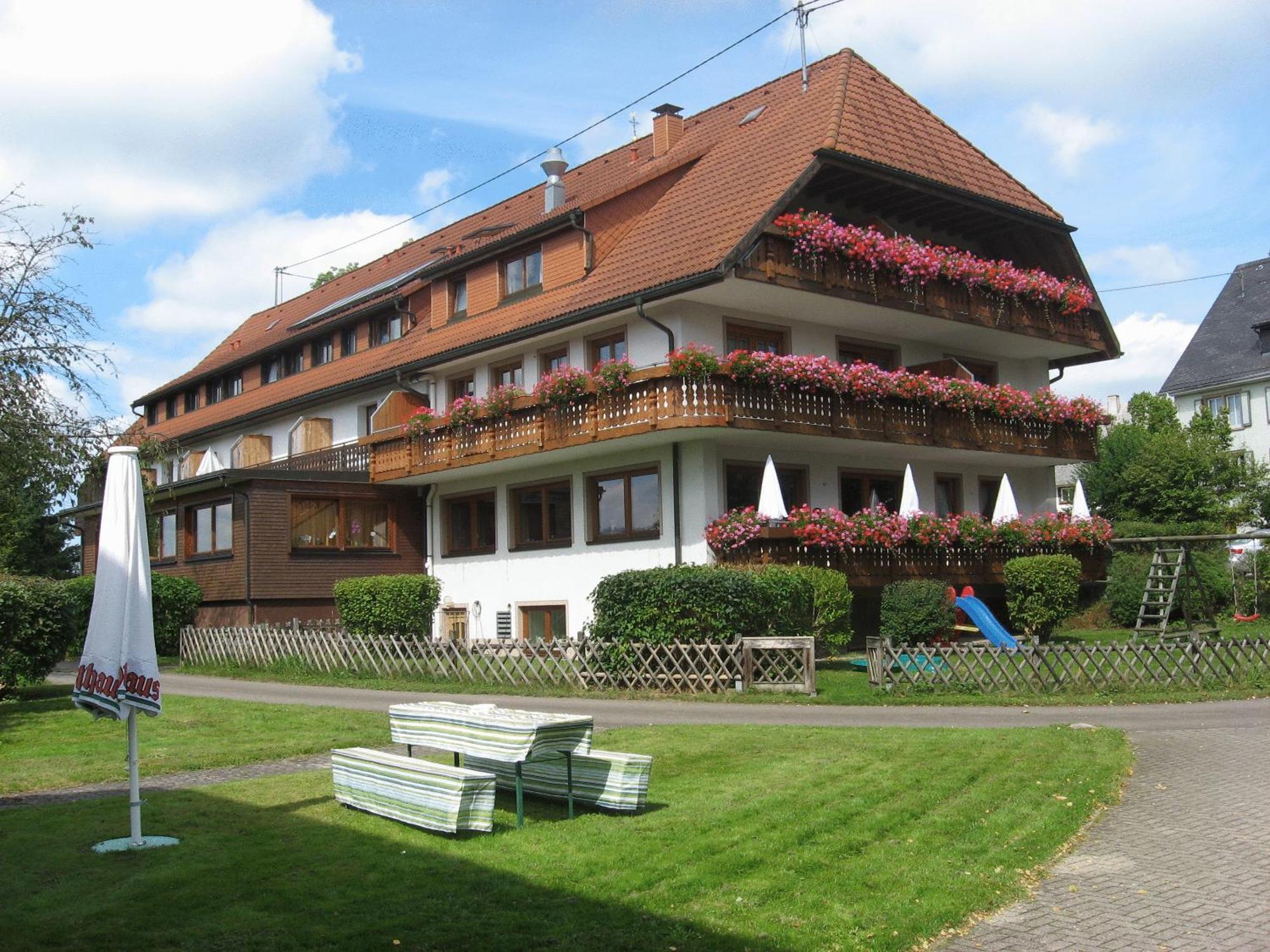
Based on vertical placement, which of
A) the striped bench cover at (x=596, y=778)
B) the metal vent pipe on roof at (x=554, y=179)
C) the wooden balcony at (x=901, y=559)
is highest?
the metal vent pipe on roof at (x=554, y=179)

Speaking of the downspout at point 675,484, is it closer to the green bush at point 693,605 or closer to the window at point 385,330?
the green bush at point 693,605

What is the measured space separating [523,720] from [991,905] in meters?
3.64

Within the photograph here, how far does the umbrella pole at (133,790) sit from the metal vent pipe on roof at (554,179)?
27490mm

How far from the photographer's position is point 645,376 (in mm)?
24266

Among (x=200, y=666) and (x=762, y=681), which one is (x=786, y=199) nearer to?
(x=762, y=681)

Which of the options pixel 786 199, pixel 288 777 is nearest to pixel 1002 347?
pixel 786 199

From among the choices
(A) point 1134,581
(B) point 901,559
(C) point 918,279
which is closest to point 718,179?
(C) point 918,279

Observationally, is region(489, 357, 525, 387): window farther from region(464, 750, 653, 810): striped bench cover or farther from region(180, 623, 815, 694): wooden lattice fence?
region(464, 750, 653, 810): striped bench cover

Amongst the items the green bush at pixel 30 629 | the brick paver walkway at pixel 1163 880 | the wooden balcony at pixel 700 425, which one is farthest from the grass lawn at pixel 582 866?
the wooden balcony at pixel 700 425

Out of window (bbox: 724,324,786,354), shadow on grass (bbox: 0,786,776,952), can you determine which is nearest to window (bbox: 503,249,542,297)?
window (bbox: 724,324,786,354)

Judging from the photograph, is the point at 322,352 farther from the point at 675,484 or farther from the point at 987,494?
the point at 987,494

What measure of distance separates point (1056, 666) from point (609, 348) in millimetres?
12686

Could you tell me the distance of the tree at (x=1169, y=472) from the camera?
4084 centimetres

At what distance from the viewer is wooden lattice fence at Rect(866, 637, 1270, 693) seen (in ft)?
60.5
